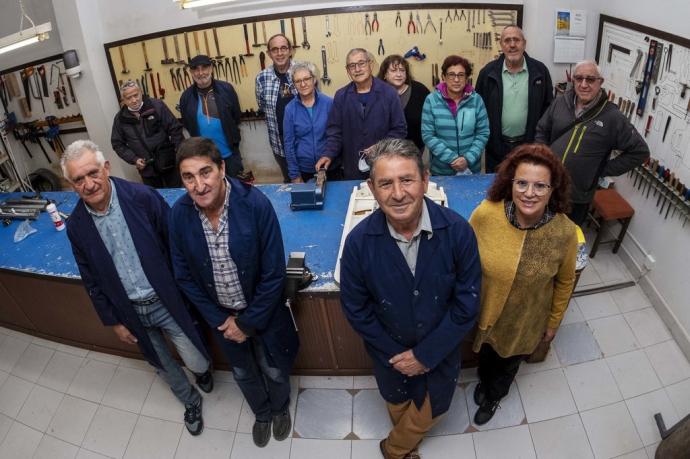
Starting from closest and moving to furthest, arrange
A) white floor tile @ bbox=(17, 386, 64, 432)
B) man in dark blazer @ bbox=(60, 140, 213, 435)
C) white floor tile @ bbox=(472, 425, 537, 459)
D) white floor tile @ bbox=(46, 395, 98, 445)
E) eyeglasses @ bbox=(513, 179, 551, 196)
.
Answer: eyeglasses @ bbox=(513, 179, 551, 196), man in dark blazer @ bbox=(60, 140, 213, 435), white floor tile @ bbox=(472, 425, 537, 459), white floor tile @ bbox=(46, 395, 98, 445), white floor tile @ bbox=(17, 386, 64, 432)

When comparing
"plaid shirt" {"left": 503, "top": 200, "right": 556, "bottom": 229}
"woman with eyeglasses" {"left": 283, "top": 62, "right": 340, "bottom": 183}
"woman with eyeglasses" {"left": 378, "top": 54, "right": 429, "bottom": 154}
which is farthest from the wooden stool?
"woman with eyeglasses" {"left": 283, "top": 62, "right": 340, "bottom": 183}

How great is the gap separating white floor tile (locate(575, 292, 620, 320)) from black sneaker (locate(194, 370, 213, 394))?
2.49 meters

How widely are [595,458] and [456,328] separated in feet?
4.01

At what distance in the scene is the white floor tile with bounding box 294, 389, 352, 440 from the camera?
99.6 inches

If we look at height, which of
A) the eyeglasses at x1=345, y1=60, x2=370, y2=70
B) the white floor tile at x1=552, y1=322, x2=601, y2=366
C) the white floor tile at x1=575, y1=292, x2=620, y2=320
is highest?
the eyeglasses at x1=345, y1=60, x2=370, y2=70

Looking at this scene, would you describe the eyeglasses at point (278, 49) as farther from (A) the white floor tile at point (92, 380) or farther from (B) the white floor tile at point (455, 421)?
(B) the white floor tile at point (455, 421)

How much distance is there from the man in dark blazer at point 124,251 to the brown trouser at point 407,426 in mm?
1102

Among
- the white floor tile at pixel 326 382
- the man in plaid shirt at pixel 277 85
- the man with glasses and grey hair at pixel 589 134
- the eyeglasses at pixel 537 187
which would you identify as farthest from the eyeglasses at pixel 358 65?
the white floor tile at pixel 326 382

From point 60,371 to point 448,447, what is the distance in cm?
260

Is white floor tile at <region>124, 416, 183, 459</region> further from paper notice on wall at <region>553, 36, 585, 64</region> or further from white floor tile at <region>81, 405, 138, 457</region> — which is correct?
paper notice on wall at <region>553, 36, 585, 64</region>

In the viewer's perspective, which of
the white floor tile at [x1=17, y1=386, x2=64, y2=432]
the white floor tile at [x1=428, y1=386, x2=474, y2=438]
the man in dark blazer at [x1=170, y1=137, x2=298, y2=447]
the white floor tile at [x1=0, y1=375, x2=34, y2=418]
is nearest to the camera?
the man in dark blazer at [x1=170, y1=137, x2=298, y2=447]

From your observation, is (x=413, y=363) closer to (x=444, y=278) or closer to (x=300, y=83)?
(x=444, y=278)

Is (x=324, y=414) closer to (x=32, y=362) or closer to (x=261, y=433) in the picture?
(x=261, y=433)

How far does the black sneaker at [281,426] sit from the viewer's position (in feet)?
8.27
